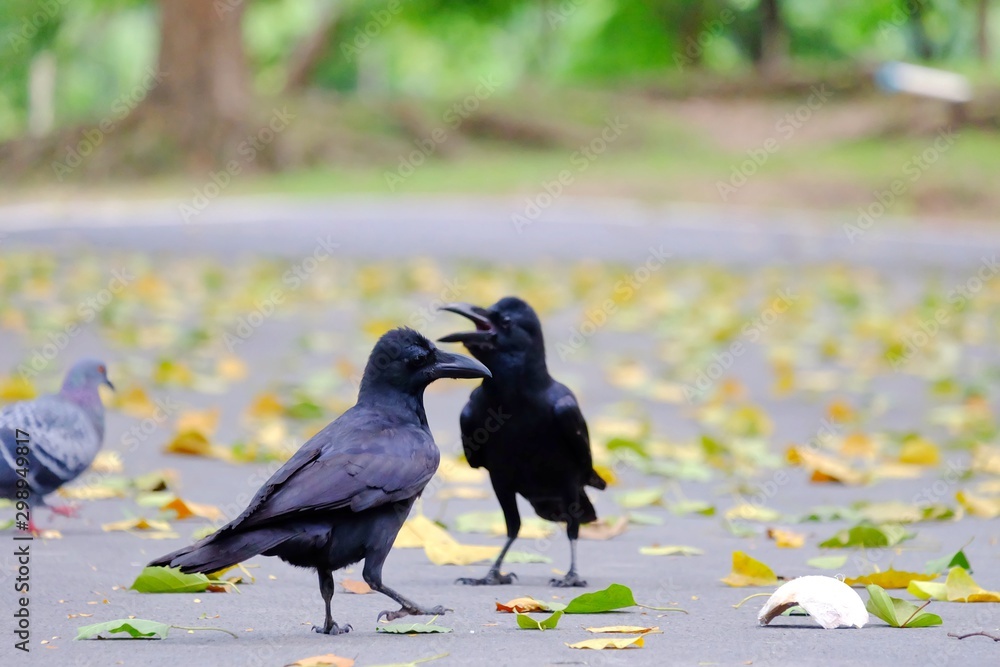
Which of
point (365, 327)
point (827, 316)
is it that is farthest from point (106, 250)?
point (827, 316)

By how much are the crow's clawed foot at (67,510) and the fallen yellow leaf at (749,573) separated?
2442 millimetres

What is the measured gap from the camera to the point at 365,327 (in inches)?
431

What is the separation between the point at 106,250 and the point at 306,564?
13205 millimetres

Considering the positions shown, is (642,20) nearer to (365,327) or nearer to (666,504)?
(365,327)

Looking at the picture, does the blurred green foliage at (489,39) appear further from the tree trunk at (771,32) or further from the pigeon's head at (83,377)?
the pigeon's head at (83,377)

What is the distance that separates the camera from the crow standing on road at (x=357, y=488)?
339cm

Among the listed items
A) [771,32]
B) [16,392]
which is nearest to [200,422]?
[16,392]

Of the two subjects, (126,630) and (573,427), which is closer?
(126,630)

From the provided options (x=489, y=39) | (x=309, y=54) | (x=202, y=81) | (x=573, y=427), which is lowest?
(x=573, y=427)

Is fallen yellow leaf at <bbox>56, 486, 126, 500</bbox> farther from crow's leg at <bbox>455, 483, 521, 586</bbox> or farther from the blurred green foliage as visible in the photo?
the blurred green foliage

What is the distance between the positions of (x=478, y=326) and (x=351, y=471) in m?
1.19

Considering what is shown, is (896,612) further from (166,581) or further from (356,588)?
(166,581)

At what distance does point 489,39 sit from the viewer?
188 ft

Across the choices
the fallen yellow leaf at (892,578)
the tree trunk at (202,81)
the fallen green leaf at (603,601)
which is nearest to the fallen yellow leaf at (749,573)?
the fallen yellow leaf at (892,578)
